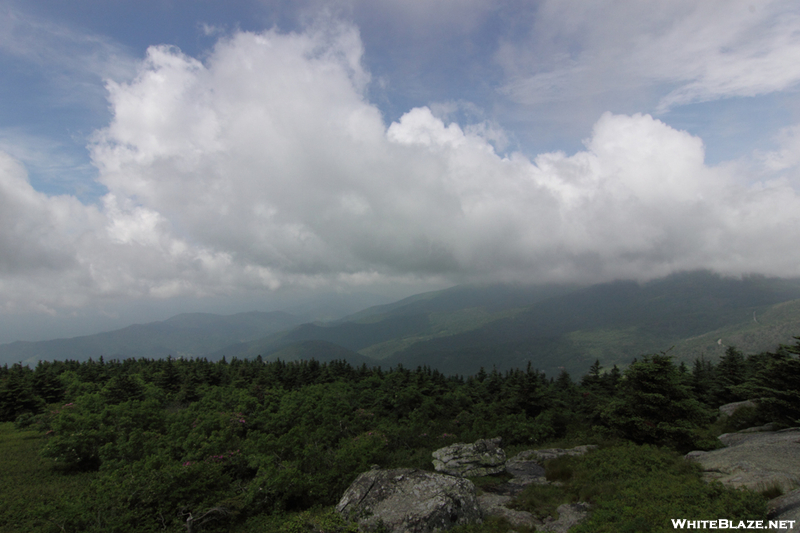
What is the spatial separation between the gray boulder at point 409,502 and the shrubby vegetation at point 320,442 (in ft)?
3.94

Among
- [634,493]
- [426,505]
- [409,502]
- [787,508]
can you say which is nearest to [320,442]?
[409,502]

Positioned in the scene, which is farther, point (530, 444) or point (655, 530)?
point (530, 444)

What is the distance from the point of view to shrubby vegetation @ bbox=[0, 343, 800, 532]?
1316 cm

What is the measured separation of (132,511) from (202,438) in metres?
9.10

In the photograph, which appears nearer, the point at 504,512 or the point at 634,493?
the point at 634,493

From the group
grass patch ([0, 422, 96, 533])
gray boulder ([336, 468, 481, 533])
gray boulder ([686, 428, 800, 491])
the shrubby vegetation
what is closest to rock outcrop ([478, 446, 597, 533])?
the shrubby vegetation

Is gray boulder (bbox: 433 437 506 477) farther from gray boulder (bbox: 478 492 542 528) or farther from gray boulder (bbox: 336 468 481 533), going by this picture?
gray boulder (bbox: 336 468 481 533)

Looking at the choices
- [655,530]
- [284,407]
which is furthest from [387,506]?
[284,407]

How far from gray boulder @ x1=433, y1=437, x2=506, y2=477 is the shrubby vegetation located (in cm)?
288

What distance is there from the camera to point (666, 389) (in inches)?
760

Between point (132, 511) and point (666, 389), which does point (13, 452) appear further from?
point (666, 389)

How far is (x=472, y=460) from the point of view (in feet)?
70.3

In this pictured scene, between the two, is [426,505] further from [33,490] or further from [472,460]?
[33,490]

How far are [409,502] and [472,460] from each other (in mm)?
9463
